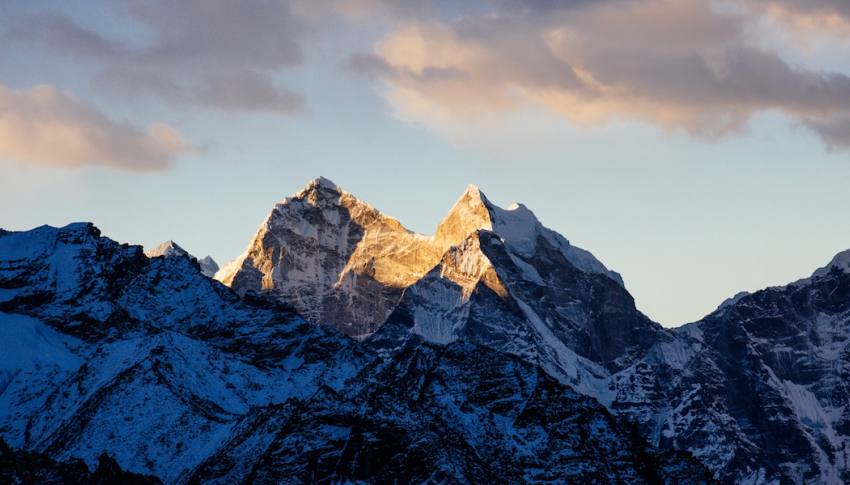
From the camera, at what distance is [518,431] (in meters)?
198

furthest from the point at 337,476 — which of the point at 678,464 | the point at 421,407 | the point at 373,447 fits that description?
the point at 678,464

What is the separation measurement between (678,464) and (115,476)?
51.6 meters

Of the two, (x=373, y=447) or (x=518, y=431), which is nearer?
(x=373, y=447)

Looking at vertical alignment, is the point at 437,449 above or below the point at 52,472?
above

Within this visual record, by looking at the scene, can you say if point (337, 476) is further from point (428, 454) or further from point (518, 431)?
point (518, 431)

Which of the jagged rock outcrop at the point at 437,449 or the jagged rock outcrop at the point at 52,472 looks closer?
the jagged rock outcrop at the point at 52,472

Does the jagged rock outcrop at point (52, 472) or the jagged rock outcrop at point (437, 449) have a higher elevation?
the jagged rock outcrop at point (437, 449)

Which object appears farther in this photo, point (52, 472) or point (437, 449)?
point (437, 449)

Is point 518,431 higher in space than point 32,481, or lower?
higher

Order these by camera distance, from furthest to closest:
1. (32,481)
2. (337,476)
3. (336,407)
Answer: (336,407) < (337,476) < (32,481)

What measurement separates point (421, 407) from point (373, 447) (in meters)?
15.5

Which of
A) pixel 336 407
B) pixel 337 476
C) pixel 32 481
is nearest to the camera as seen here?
pixel 32 481

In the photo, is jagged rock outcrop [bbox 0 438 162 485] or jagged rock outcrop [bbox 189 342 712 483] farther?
jagged rock outcrop [bbox 189 342 712 483]

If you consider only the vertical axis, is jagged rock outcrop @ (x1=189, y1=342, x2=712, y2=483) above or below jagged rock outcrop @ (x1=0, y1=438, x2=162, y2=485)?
above
